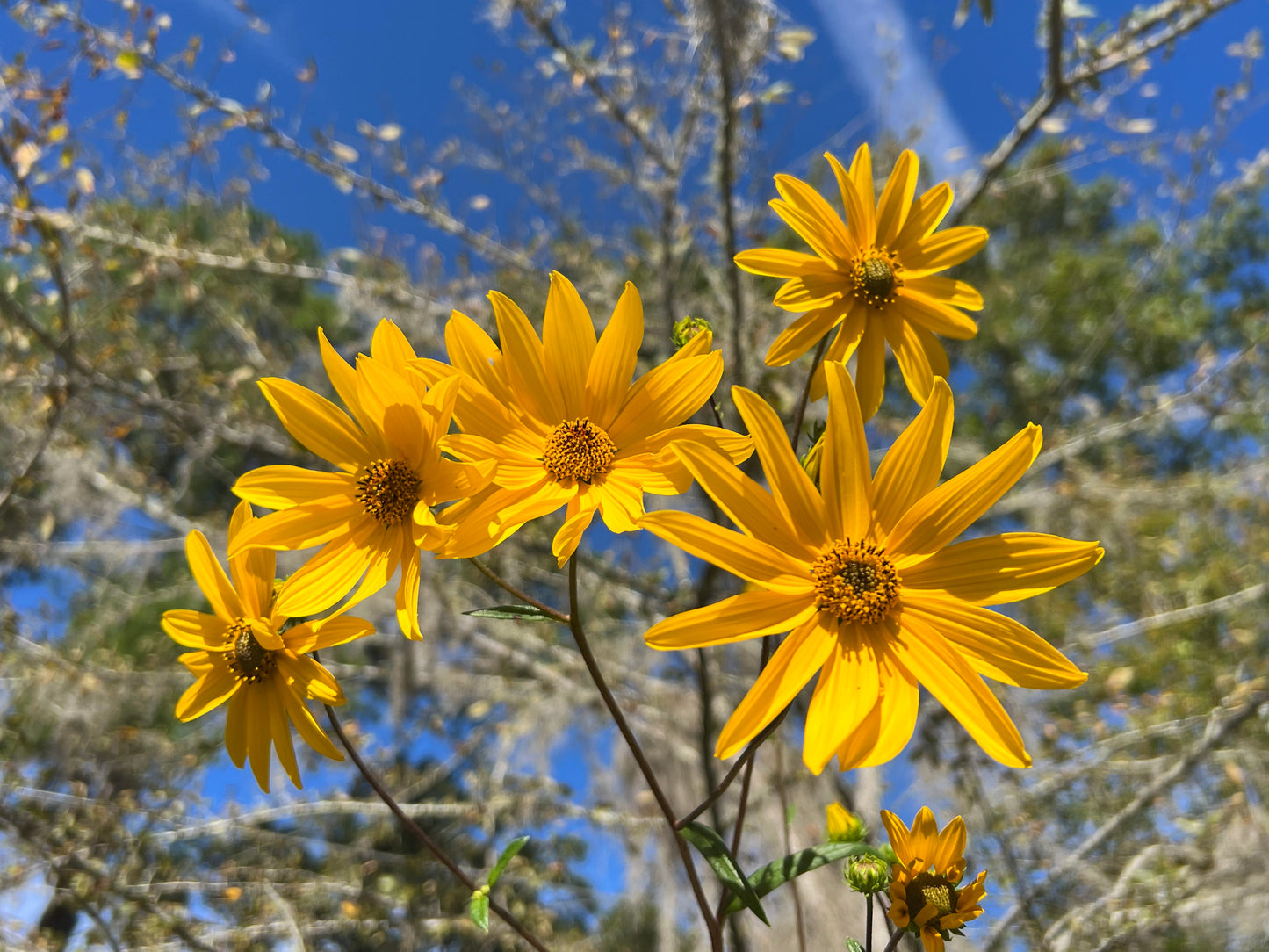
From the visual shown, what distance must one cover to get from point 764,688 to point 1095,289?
886cm

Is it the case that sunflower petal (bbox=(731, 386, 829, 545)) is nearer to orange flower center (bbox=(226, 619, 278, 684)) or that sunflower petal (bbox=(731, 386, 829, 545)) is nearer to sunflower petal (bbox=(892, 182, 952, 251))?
sunflower petal (bbox=(892, 182, 952, 251))

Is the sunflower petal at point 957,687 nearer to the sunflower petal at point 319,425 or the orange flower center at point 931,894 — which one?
the orange flower center at point 931,894

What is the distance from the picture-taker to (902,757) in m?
2.83

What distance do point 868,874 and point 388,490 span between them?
2.17ft

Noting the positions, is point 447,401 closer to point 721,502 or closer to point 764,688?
point 721,502

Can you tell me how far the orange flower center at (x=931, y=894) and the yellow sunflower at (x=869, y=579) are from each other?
22cm

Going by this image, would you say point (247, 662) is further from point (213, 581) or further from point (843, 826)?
point (843, 826)

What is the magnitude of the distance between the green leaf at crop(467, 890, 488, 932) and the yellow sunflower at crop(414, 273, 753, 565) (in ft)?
1.32

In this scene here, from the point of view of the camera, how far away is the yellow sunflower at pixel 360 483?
0.70 meters

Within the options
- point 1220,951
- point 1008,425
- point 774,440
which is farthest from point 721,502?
point 1008,425

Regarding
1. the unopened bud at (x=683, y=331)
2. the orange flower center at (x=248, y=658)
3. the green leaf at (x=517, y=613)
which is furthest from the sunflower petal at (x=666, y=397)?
the orange flower center at (x=248, y=658)

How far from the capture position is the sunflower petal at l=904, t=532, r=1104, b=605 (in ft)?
2.00

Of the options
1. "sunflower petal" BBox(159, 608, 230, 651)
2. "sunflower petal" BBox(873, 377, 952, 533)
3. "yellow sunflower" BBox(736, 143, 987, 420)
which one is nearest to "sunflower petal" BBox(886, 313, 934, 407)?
"yellow sunflower" BBox(736, 143, 987, 420)

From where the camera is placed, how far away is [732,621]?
0.60 metres
